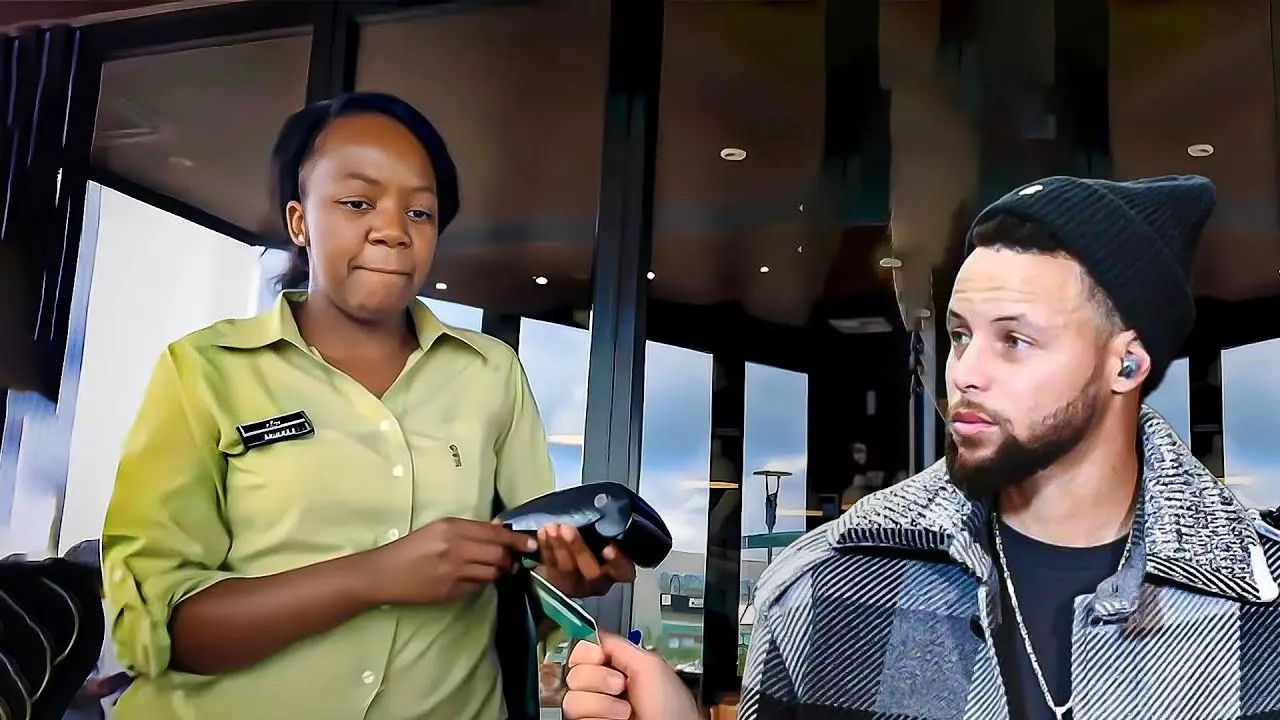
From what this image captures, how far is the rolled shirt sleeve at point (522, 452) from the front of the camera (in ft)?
6.05

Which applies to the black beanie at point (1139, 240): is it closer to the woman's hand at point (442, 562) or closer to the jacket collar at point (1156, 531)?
the jacket collar at point (1156, 531)

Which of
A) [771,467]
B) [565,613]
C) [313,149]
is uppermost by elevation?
[313,149]

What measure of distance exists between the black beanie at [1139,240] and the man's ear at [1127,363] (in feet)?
0.04

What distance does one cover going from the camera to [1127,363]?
1.56m

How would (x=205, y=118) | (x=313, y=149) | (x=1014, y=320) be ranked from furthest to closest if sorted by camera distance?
(x=205, y=118) → (x=313, y=149) → (x=1014, y=320)

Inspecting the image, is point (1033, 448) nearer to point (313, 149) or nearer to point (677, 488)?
point (677, 488)

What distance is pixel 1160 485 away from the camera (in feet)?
4.97

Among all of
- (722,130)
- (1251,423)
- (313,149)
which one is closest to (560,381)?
(722,130)

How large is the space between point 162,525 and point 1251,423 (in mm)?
1735

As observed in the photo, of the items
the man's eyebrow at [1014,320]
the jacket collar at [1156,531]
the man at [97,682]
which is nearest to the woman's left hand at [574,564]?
the jacket collar at [1156,531]

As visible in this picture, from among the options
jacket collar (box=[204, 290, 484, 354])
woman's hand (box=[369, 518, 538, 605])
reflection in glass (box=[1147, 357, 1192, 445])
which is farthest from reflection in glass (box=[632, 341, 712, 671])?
reflection in glass (box=[1147, 357, 1192, 445])

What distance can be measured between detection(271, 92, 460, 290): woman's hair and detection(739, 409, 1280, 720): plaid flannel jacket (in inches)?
36.5

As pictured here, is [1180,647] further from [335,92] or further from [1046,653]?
[335,92]

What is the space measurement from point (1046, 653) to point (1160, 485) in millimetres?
288
